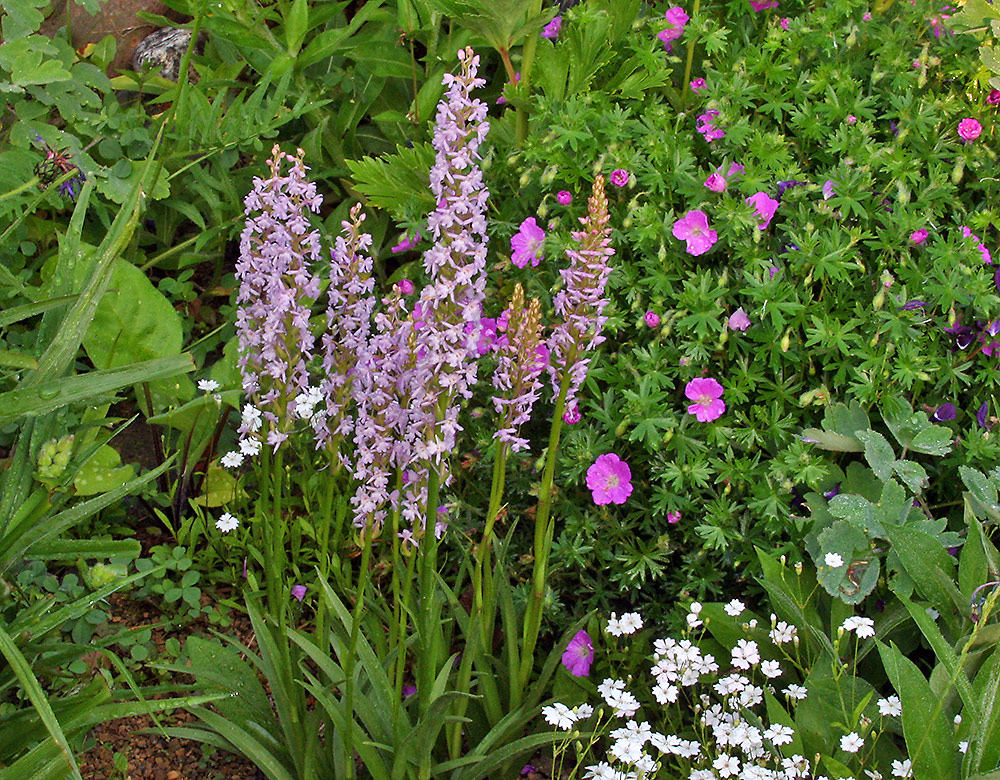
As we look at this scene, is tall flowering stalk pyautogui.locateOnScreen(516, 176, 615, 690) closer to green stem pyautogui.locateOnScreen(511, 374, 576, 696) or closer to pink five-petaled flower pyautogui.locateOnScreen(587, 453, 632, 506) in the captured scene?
green stem pyautogui.locateOnScreen(511, 374, 576, 696)

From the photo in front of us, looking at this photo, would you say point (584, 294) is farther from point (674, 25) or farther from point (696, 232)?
point (674, 25)

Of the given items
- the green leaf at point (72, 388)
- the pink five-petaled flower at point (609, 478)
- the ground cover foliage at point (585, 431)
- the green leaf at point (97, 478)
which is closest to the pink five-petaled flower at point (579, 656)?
the ground cover foliage at point (585, 431)

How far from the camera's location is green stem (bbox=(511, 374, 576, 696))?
76.9 inches

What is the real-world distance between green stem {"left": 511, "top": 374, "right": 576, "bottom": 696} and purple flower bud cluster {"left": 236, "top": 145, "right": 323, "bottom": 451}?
461 mm

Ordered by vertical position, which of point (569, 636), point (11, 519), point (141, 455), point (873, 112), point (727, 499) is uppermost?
point (873, 112)

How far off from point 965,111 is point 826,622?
130 cm

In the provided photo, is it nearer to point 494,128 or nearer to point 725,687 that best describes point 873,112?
point 494,128

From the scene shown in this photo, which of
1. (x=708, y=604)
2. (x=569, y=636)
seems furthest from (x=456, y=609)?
(x=708, y=604)

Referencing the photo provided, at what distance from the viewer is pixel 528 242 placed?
265 centimetres

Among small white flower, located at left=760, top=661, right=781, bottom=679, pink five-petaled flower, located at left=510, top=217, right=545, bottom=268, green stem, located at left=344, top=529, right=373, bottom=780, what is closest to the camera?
green stem, located at left=344, top=529, right=373, bottom=780

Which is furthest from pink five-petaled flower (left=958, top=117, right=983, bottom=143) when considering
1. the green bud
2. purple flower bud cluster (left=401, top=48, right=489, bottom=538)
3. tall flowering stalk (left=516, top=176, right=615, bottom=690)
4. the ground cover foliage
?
the green bud

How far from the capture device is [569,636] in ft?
7.82

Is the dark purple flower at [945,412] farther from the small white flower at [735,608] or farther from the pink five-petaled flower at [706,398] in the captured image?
the small white flower at [735,608]

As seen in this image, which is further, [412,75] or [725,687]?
[412,75]
